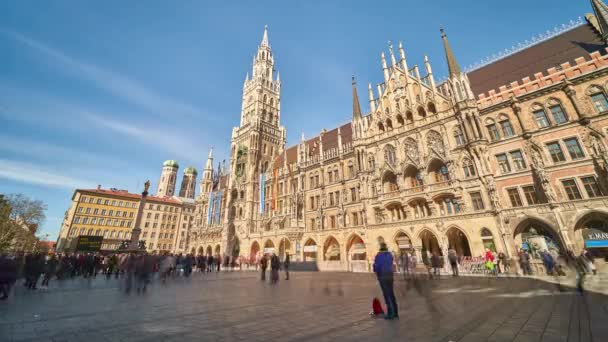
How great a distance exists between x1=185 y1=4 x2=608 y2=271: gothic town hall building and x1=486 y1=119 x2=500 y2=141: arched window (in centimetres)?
10

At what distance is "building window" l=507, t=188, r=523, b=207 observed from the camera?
19.7 metres

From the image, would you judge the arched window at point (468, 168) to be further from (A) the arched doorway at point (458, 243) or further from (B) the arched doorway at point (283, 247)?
(B) the arched doorway at point (283, 247)

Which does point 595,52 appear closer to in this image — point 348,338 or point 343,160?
point 343,160

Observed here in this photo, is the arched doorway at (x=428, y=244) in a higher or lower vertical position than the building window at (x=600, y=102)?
lower

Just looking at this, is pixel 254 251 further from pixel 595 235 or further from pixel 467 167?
pixel 595 235

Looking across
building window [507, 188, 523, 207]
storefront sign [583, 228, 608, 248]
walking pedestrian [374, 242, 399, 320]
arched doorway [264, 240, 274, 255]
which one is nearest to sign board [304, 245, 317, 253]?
arched doorway [264, 240, 274, 255]

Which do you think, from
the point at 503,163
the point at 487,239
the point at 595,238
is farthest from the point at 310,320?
the point at 503,163

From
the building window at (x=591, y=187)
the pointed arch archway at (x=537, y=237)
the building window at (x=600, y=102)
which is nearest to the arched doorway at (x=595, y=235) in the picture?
the pointed arch archway at (x=537, y=237)

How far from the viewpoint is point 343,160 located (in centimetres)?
3319

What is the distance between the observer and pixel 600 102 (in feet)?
59.0

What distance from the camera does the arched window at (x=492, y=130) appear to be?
859 inches

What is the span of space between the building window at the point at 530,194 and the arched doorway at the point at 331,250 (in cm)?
1927

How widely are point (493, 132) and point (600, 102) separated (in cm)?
640

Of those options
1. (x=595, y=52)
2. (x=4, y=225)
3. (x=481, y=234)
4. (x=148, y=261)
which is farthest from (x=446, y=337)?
(x=4, y=225)
